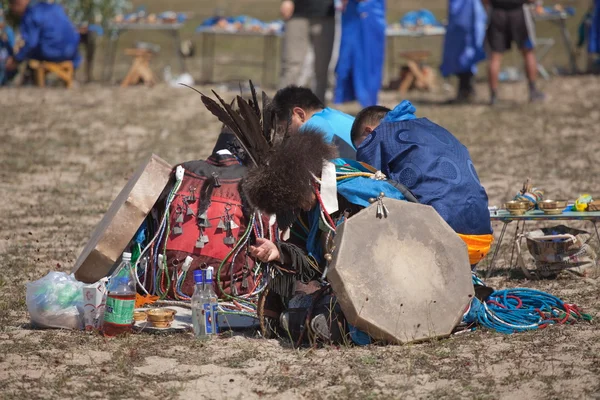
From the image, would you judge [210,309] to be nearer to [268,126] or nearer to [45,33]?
[268,126]

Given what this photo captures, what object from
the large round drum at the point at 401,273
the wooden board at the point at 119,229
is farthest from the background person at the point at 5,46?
the large round drum at the point at 401,273

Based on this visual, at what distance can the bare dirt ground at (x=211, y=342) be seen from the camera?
3.52 meters

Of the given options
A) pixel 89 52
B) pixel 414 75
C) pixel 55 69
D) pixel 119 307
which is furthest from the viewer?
pixel 89 52

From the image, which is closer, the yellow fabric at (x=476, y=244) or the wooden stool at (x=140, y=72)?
the yellow fabric at (x=476, y=244)

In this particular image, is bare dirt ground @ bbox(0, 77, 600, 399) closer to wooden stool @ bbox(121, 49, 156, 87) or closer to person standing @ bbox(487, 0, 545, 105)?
person standing @ bbox(487, 0, 545, 105)

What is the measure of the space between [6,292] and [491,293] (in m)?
2.52

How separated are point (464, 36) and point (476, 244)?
27.3 ft

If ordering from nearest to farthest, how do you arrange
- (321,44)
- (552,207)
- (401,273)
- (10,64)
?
(401,273) < (552,207) < (321,44) < (10,64)

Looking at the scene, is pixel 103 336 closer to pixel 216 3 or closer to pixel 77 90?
pixel 77 90

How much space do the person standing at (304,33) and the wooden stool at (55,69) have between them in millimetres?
4086

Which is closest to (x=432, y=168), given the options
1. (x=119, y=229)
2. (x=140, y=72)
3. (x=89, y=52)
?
(x=119, y=229)

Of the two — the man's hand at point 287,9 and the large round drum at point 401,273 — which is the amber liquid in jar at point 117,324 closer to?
the large round drum at point 401,273

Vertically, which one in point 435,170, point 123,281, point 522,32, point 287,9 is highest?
point 287,9

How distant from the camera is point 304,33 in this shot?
10023mm
